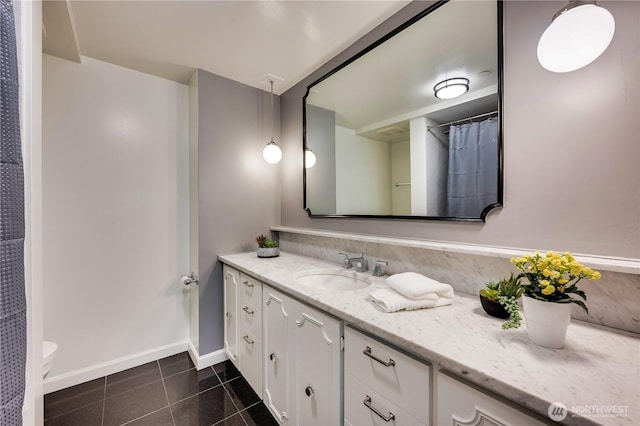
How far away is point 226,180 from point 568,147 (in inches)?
83.2

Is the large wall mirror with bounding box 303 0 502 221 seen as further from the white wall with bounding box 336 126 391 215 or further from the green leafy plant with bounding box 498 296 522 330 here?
the green leafy plant with bounding box 498 296 522 330

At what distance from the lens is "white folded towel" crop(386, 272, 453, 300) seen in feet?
3.27

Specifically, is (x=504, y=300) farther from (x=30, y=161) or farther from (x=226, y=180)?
(x=226, y=180)

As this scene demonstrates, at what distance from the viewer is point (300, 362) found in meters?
1.21

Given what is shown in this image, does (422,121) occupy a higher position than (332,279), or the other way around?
(422,121)

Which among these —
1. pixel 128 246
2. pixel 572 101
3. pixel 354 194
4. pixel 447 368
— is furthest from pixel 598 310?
pixel 128 246

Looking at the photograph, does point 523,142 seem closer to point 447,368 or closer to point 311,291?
point 447,368

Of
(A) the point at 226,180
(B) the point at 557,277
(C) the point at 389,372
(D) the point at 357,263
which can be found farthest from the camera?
(A) the point at 226,180

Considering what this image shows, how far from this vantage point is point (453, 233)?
1225 mm

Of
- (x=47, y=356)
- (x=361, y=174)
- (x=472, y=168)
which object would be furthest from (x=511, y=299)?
(x=47, y=356)

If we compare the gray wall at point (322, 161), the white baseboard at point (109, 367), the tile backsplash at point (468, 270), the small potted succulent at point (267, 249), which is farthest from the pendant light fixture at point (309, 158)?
the white baseboard at point (109, 367)

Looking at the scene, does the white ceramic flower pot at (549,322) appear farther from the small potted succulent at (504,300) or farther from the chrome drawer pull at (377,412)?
the chrome drawer pull at (377,412)

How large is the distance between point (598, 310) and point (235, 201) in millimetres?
2212

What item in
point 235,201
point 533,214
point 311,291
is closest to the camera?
point 533,214
